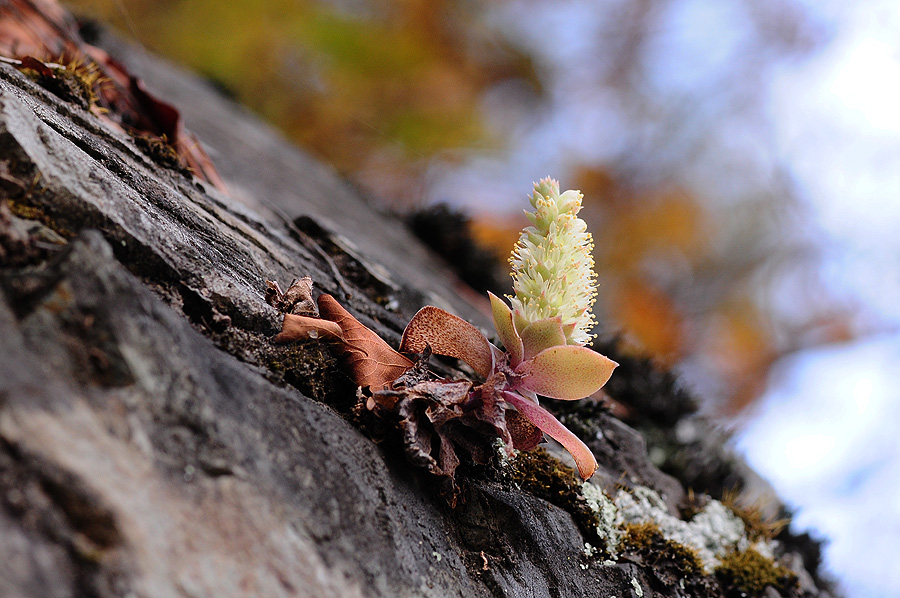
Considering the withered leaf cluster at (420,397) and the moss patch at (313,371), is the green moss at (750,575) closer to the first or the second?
the withered leaf cluster at (420,397)

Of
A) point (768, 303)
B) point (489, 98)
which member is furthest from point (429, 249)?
point (768, 303)

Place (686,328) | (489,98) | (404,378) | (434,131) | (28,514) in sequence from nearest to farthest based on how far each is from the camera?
(28,514) → (404,378) → (434,131) → (489,98) → (686,328)

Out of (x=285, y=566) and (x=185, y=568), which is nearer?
(x=185, y=568)

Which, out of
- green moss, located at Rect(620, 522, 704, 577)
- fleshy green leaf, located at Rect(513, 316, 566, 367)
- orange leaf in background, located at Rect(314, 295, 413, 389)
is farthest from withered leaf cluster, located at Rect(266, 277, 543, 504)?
green moss, located at Rect(620, 522, 704, 577)

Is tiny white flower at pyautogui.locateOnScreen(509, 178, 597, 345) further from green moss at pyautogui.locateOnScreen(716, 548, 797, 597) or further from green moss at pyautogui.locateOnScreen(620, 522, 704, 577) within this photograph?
green moss at pyautogui.locateOnScreen(716, 548, 797, 597)

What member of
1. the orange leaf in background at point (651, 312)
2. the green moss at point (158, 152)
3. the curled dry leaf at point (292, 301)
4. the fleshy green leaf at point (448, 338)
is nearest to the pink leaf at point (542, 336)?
the fleshy green leaf at point (448, 338)

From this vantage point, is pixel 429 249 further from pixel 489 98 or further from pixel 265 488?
pixel 489 98

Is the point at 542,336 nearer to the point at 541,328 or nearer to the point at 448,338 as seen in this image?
the point at 541,328
